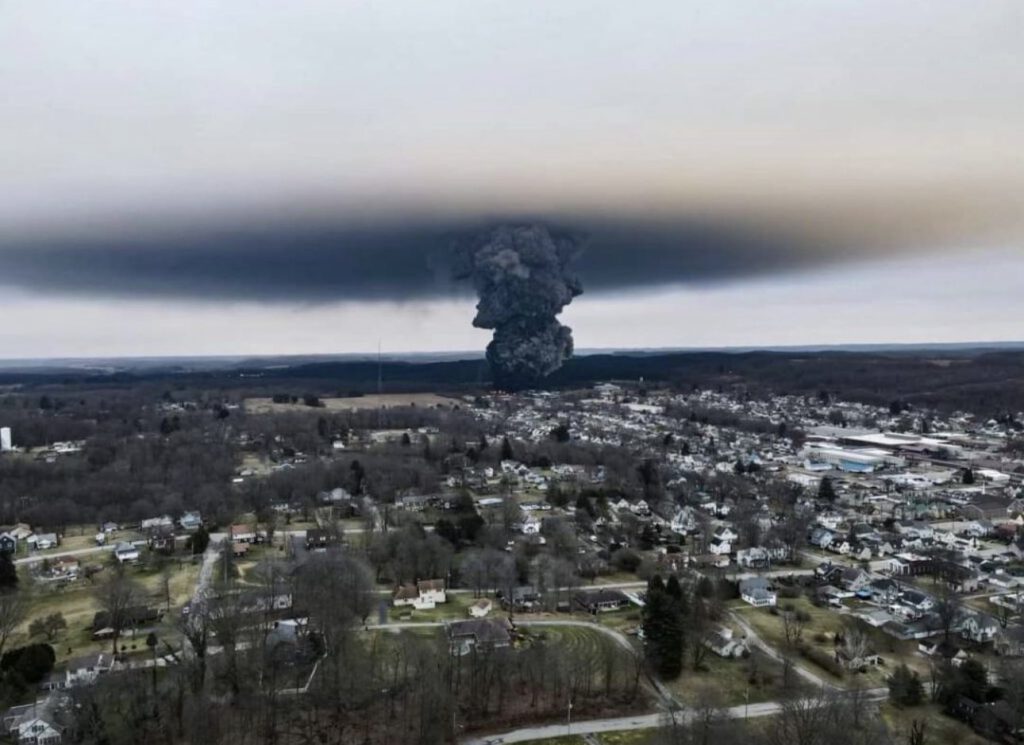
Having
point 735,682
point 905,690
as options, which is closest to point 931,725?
point 905,690

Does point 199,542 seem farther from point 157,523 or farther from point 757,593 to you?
point 757,593

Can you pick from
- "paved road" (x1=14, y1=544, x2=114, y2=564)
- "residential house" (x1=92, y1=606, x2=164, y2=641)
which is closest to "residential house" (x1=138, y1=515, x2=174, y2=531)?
"paved road" (x1=14, y1=544, x2=114, y2=564)

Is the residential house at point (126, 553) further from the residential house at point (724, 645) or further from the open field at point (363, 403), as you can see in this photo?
the open field at point (363, 403)

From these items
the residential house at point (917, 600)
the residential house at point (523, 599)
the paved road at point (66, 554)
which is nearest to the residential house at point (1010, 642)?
the residential house at point (917, 600)

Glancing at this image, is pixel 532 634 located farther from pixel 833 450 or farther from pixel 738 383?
pixel 738 383

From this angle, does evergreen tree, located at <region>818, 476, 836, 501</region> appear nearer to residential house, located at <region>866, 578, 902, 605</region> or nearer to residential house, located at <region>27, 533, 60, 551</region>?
residential house, located at <region>866, 578, 902, 605</region>

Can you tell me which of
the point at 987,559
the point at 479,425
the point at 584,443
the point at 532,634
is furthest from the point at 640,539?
the point at 479,425
